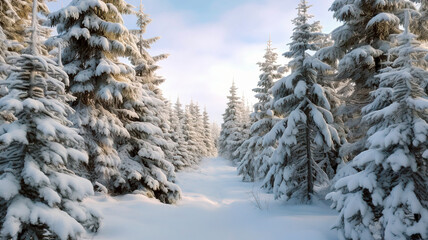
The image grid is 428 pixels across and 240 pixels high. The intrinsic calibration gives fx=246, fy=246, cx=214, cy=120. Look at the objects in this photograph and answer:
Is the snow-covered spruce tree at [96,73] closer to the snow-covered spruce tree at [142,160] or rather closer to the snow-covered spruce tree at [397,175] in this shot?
the snow-covered spruce tree at [142,160]

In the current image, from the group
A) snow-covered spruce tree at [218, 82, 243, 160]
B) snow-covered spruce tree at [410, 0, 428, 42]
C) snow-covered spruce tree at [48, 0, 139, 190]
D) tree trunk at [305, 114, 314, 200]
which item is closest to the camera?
snow-covered spruce tree at [410, 0, 428, 42]

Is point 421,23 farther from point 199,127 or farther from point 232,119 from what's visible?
point 199,127

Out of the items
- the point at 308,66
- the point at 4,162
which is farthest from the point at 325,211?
the point at 4,162

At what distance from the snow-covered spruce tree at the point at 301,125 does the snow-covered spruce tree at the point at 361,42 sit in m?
0.98

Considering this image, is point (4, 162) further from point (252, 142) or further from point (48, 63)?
point (252, 142)

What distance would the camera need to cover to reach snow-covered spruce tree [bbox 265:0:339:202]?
11.2 meters

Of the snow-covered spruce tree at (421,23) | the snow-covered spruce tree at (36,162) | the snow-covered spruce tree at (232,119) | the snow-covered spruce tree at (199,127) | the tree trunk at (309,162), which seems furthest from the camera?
the snow-covered spruce tree at (199,127)

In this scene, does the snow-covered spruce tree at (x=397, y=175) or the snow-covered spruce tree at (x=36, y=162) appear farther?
the snow-covered spruce tree at (x=397, y=175)

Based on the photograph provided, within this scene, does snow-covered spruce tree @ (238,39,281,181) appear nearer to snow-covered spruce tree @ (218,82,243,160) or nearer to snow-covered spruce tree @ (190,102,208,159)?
snow-covered spruce tree @ (218,82,243,160)

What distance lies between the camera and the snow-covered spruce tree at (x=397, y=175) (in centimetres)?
533

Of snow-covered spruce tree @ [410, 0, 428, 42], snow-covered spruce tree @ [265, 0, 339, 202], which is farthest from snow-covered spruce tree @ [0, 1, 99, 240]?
snow-covered spruce tree @ [410, 0, 428, 42]

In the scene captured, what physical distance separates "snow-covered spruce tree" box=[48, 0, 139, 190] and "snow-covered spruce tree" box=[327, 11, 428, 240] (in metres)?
8.85

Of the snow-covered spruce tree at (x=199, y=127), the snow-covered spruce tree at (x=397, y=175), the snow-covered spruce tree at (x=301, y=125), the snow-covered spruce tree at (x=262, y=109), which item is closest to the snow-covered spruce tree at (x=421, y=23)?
the snow-covered spruce tree at (x=301, y=125)

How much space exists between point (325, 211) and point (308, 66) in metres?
6.49
